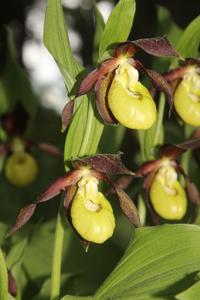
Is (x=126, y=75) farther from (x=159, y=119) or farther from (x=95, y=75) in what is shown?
(x=159, y=119)

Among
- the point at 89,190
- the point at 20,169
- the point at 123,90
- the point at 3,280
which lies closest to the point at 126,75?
the point at 123,90

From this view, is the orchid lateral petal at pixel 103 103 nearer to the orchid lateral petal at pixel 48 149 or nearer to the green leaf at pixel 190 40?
the green leaf at pixel 190 40

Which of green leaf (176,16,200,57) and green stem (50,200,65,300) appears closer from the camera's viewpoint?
green stem (50,200,65,300)

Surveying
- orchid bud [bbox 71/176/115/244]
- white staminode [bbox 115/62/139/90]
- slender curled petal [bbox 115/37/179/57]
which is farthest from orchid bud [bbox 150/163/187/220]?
slender curled petal [bbox 115/37/179/57]

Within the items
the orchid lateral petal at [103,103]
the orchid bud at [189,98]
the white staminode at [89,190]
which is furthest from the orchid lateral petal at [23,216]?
the orchid bud at [189,98]

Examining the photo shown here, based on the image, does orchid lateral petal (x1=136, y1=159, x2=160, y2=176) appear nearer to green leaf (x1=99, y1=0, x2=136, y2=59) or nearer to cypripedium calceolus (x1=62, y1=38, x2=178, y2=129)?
cypripedium calceolus (x1=62, y1=38, x2=178, y2=129)

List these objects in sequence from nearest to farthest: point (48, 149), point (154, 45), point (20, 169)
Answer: point (154, 45), point (20, 169), point (48, 149)

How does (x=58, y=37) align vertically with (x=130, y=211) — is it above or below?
above
